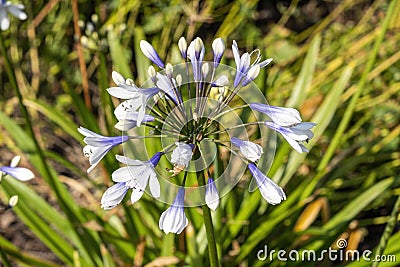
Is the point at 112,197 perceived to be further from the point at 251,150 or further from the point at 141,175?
the point at 251,150

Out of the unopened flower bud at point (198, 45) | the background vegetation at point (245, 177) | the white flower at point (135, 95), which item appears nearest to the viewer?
the white flower at point (135, 95)

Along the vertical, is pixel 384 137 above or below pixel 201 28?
below

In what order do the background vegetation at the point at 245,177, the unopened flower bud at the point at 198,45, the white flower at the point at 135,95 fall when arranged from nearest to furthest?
the white flower at the point at 135,95
the unopened flower bud at the point at 198,45
the background vegetation at the point at 245,177

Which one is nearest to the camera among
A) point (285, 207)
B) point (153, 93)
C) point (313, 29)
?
point (153, 93)

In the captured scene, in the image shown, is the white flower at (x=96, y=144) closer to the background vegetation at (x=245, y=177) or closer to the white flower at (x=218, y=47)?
the white flower at (x=218, y=47)

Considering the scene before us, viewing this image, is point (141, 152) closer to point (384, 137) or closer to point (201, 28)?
point (384, 137)

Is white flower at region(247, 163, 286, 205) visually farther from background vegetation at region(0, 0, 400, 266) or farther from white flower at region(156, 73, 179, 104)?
background vegetation at region(0, 0, 400, 266)

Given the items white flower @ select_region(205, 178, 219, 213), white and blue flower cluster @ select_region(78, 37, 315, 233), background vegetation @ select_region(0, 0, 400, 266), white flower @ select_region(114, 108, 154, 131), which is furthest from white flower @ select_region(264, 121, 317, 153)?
background vegetation @ select_region(0, 0, 400, 266)

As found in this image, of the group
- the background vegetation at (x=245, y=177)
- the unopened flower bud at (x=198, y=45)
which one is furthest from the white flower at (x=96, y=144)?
the background vegetation at (x=245, y=177)

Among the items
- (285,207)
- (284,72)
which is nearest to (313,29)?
(284,72)
